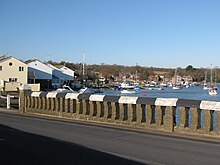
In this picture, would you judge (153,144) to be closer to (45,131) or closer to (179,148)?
(179,148)

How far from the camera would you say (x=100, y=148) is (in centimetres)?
1070

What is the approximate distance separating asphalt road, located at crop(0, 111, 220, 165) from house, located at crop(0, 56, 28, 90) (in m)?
78.7

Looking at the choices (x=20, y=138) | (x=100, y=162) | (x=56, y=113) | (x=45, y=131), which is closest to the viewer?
(x=100, y=162)

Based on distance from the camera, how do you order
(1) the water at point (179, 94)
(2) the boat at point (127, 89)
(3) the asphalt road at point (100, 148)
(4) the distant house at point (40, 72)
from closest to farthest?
(3) the asphalt road at point (100, 148)
(1) the water at point (179, 94)
(4) the distant house at point (40, 72)
(2) the boat at point (127, 89)

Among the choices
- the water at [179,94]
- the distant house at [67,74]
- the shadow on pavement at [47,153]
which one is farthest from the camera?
the distant house at [67,74]

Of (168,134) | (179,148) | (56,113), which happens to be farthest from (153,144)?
(56,113)

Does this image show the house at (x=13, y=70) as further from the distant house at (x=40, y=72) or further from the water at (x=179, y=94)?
the water at (x=179, y=94)

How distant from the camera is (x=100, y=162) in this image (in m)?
8.79

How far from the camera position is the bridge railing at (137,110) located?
13.2 metres

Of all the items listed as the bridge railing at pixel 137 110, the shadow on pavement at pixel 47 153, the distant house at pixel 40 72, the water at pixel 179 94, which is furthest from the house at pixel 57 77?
the shadow on pavement at pixel 47 153

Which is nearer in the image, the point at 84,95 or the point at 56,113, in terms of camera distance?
the point at 84,95

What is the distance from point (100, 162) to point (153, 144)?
296 cm

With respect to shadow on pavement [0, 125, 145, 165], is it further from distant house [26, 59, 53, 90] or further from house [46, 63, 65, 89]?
house [46, 63, 65, 89]

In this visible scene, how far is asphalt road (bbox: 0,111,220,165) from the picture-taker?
9.07 meters
